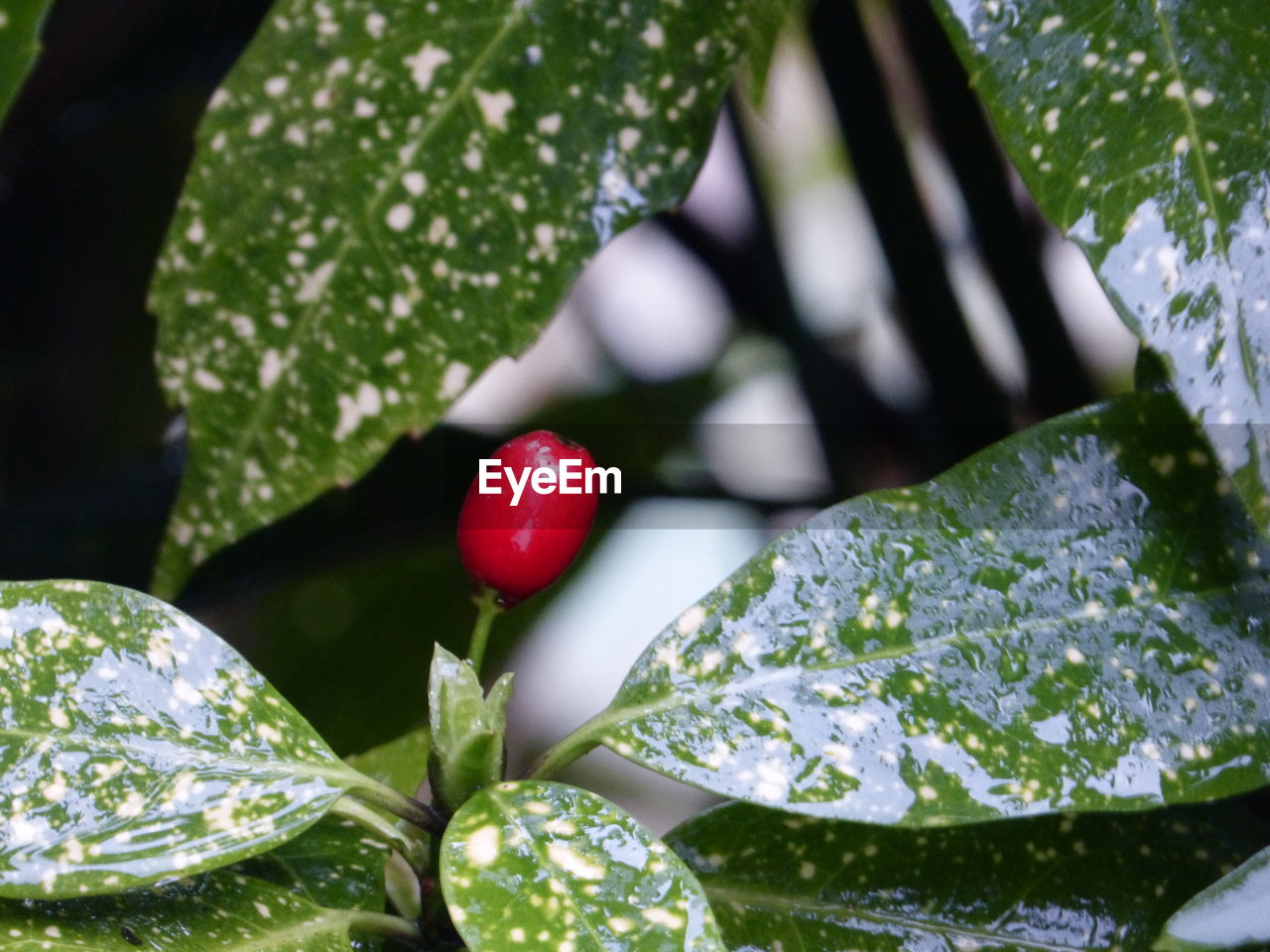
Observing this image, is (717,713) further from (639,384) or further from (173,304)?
(639,384)

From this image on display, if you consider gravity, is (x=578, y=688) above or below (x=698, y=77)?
below

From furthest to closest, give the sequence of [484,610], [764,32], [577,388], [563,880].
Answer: [577,388], [764,32], [484,610], [563,880]

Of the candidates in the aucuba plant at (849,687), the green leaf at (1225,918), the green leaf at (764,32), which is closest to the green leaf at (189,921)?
the aucuba plant at (849,687)

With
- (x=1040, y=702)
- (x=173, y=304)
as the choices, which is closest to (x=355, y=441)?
(x=173, y=304)

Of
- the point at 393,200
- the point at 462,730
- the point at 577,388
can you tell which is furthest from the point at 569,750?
the point at 577,388

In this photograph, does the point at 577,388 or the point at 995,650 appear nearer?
the point at 995,650

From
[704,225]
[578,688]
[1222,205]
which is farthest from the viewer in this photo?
[704,225]

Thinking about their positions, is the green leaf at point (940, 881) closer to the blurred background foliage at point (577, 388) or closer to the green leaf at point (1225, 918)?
the green leaf at point (1225, 918)

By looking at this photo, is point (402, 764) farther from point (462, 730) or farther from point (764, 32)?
point (764, 32)
